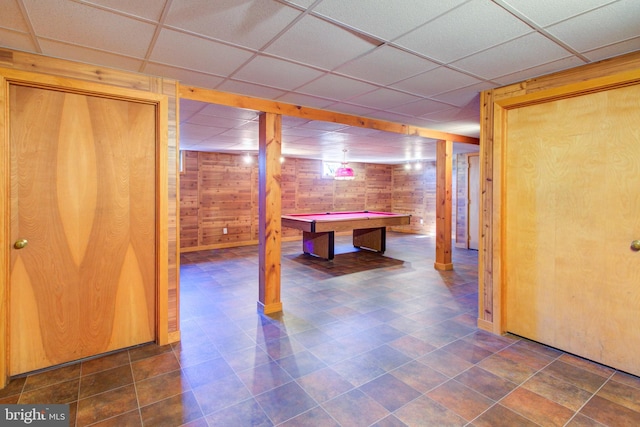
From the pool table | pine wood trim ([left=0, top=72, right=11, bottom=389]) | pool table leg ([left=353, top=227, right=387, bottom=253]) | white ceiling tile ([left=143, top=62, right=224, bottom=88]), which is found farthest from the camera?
pool table leg ([left=353, top=227, right=387, bottom=253])

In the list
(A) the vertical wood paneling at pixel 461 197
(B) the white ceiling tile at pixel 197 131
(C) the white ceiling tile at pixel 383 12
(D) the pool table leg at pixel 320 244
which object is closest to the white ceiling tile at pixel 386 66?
(C) the white ceiling tile at pixel 383 12

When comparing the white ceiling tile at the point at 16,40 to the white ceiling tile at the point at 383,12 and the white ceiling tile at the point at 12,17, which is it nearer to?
the white ceiling tile at the point at 12,17

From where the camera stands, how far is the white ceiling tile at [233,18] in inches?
70.4

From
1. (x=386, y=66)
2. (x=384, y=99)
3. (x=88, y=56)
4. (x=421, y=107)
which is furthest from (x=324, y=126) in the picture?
(x=88, y=56)

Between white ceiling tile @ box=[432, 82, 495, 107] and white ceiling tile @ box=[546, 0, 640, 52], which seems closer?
white ceiling tile @ box=[546, 0, 640, 52]

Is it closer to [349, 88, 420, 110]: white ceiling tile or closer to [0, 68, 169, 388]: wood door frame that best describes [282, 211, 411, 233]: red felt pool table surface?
[349, 88, 420, 110]: white ceiling tile

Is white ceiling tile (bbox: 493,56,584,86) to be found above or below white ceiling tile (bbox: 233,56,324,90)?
below

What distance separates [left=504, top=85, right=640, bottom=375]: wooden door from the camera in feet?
8.13

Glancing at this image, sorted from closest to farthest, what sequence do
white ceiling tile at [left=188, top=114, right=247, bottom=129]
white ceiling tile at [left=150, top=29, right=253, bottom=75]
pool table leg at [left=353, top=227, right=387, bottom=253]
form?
white ceiling tile at [left=150, top=29, right=253, bottom=75], white ceiling tile at [left=188, top=114, right=247, bottom=129], pool table leg at [left=353, top=227, right=387, bottom=253]

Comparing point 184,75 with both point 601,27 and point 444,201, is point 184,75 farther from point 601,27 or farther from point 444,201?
point 444,201

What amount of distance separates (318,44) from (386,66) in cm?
67

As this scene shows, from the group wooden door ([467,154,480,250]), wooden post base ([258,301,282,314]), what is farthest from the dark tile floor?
wooden door ([467,154,480,250])

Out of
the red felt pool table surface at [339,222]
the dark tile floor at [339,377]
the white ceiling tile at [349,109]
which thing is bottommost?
the dark tile floor at [339,377]

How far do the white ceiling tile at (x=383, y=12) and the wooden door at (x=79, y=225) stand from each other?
6.41 ft
